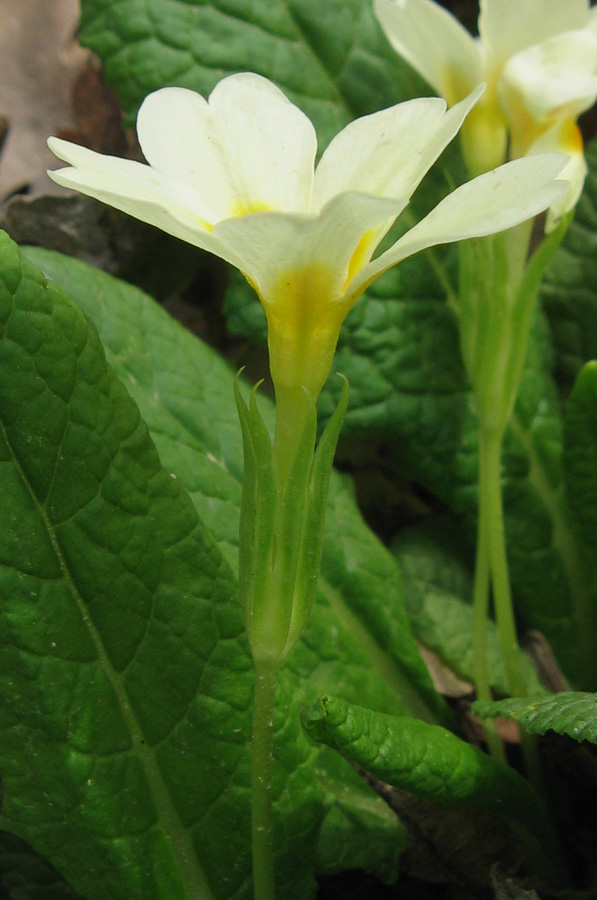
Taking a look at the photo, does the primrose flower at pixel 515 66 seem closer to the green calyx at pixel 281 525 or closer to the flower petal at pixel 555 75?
the flower petal at pixel 555 75

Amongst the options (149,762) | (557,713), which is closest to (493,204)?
(557,713)

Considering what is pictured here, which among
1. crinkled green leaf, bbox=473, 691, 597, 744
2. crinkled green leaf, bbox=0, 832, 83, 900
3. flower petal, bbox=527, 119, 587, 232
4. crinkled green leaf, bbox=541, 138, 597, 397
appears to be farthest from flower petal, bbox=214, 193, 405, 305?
crinkled green leaf, bbox=541, 138, 597, 397

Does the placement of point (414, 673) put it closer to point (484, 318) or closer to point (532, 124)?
point (484, 318)

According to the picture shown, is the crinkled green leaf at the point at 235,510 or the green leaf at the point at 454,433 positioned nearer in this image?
the crinkled green leaf at the point at 235,510

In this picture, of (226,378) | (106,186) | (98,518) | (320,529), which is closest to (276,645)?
(320,529)

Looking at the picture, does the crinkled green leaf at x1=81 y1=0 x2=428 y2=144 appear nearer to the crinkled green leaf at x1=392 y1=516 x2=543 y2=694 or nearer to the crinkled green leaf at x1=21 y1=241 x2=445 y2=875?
the crinkled green leaf at x1=21 y1=241 x2=445 y2=875

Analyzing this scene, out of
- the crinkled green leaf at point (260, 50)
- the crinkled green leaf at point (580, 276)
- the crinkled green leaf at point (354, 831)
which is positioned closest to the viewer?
the crinkled green leaf at point (354, 831)

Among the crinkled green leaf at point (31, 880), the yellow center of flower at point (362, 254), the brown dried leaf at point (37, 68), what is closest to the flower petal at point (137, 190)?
the yellow center of flower at point (362, 254)
